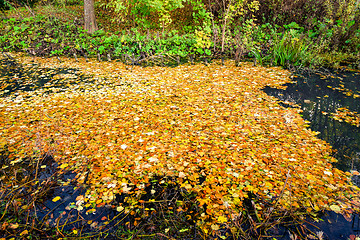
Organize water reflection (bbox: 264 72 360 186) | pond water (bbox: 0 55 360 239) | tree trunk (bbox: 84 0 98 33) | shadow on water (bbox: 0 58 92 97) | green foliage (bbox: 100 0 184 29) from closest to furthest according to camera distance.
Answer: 1. pond water (bbox: 0 55 360 239)
2. water reflection (bbox: 264 72 360 186)
3. shadow on water (bbox: 0 58 92 97)
4. green foliage (bbox: 100 0 184 29)
5. tree trunk (bbox: 84 0 98 33)

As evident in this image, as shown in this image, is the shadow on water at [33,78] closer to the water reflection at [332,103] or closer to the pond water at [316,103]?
the pond water at [316,103]

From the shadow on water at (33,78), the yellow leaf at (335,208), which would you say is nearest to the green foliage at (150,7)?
the shadow on water at (33,78)

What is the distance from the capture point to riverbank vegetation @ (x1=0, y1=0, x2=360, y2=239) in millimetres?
2217

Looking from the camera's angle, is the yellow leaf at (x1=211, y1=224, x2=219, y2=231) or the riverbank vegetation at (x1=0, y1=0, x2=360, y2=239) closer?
the yellow leaf at (x1=211, y1=224, x2=219, y2=231)

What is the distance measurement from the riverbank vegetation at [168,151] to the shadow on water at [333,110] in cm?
15

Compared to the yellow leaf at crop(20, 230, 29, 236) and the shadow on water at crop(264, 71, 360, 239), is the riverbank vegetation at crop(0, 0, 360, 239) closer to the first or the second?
the yellow leaf at crop(20, 230, 29, 236)

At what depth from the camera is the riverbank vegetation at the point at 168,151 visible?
2217 mm

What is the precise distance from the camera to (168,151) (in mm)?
3137

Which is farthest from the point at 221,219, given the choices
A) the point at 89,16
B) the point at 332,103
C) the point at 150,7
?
the point at 89,16

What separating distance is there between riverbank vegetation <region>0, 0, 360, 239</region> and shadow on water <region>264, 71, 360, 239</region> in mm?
152

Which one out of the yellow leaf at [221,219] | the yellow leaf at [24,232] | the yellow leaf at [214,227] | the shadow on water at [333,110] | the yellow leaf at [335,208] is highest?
the shadow on water at [333,110]

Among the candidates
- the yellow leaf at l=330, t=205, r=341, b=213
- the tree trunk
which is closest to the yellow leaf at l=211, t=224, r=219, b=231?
the yellow leaf at l=330, t=205, r=341, b=213

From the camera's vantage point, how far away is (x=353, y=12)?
6.71 meters

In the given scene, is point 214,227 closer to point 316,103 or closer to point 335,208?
point 335,208
